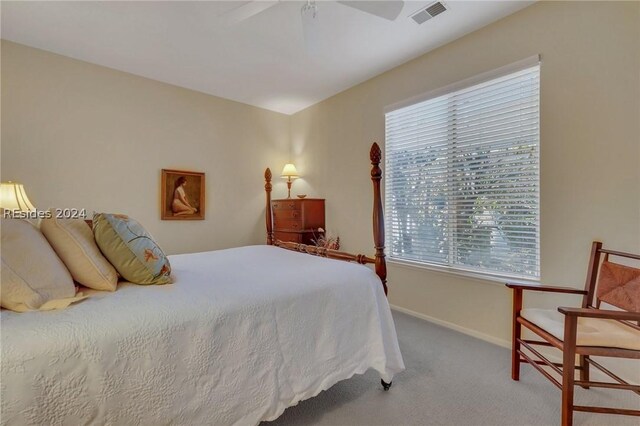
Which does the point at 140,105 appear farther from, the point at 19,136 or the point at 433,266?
the point at 433,266

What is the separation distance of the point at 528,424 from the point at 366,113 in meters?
3.12

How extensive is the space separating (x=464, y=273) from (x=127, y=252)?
2602mm

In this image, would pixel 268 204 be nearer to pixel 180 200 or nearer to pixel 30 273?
pixel 180 200

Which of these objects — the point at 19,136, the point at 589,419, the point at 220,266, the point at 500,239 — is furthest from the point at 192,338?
the point at 19,136

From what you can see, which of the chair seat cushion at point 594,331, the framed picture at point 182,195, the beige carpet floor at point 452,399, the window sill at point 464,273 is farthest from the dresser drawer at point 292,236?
the chair seat cushion at point 594,331

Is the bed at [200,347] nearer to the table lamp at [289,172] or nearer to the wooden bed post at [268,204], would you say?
the wooden bed post at [268,204]

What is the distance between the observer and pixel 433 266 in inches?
112

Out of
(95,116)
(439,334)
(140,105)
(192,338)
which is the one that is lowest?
(439,334)

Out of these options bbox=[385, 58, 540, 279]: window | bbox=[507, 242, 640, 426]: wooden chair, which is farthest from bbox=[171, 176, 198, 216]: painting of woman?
bbox=[507, 242, 640, 426]: wooden chair

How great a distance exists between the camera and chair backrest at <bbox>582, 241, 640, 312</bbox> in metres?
1.56

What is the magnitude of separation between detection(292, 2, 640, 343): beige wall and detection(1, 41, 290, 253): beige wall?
2504mm

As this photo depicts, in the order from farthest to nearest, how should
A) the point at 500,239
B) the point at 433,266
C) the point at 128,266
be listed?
1. the point at 433,266
2. the point at 500,239
3. the point at 128,266

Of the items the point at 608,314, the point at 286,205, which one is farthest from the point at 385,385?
the point at 286,205

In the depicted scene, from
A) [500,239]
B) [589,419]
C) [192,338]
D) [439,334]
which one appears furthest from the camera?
[439,334]
